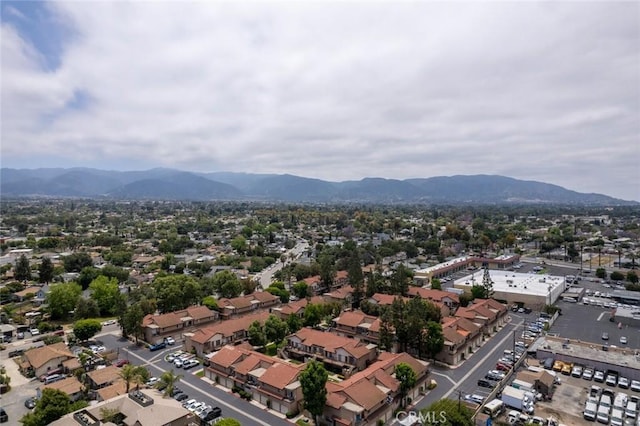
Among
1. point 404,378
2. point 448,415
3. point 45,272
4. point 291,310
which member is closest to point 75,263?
A: point 45,272

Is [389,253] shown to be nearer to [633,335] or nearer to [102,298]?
[633,335]

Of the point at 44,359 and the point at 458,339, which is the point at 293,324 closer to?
the point at 458,339

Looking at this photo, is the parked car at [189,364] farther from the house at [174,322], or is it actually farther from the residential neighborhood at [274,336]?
the house at [174,322]

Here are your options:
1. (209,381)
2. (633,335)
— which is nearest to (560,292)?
(633,335)

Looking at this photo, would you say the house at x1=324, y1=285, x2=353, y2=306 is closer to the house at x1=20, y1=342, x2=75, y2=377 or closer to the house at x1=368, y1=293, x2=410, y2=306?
the house at x1=368, y1=293, x2=410, y2=306

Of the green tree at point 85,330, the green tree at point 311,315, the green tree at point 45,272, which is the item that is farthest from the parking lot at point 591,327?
the green tree at point 45,272
